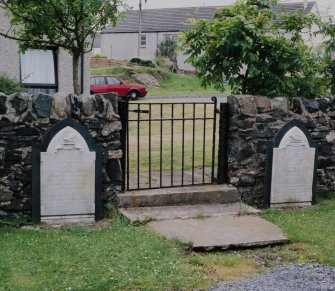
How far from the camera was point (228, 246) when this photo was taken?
17.6 feet

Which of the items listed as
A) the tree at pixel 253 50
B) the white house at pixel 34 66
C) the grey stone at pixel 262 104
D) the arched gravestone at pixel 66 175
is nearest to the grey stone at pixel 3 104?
the arched gravestone at pixel 66 175

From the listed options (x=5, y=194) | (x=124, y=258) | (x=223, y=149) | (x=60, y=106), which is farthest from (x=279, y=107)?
(x=5, y=194)

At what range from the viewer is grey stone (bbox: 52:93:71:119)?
6.05m

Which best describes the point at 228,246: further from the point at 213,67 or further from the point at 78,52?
the point at 78,52

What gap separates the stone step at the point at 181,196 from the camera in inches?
259

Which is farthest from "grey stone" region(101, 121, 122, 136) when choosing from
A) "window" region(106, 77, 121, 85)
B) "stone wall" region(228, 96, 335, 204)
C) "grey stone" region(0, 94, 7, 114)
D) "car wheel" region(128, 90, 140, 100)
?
"window" region(106, 77, 121, 85)

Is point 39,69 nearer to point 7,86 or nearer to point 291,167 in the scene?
point 7,86

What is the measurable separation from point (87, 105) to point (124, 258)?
2111 millimetres

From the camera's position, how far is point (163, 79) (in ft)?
106

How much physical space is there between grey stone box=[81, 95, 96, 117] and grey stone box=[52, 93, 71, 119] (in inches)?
7.0

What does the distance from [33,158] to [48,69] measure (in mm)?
7788

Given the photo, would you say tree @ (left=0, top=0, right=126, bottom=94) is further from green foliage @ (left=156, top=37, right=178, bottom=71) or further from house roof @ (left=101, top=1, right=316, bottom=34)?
house roof @ (left=101, top=1, right=316, bottom=34)

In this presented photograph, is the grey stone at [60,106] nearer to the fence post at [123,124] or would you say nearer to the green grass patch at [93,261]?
the fence post at [123,124]

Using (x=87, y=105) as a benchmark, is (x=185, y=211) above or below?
below
